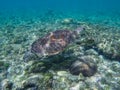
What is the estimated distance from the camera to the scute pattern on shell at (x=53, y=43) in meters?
8.69

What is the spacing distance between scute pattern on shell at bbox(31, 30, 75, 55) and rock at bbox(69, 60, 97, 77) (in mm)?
843

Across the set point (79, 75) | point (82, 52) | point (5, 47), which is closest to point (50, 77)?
point (79, 75)

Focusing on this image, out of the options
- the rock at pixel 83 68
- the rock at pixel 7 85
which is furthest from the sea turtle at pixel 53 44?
the rock at pixel 7 85

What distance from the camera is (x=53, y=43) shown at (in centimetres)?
885

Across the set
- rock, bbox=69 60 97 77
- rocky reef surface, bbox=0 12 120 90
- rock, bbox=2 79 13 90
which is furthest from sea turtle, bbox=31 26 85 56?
rock, bbox=2 79 13 90

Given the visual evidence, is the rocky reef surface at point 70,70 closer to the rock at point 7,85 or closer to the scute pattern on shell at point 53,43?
the rock at point 7,85

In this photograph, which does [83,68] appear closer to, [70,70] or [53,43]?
[70,70]

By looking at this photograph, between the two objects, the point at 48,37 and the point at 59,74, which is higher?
the point at 48,37

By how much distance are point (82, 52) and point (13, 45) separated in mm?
5528

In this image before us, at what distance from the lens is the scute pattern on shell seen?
28.5 feet

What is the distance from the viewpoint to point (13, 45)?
47.8 feet

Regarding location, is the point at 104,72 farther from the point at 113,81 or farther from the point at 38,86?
the point at 38,86

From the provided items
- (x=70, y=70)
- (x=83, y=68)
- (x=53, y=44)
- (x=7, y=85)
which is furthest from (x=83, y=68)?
(x=7, y=85)

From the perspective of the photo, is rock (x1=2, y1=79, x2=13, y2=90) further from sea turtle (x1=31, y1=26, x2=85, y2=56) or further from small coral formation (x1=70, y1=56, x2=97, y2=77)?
small coral formation (x1=70, y1=56, x2=97, y2=77)
